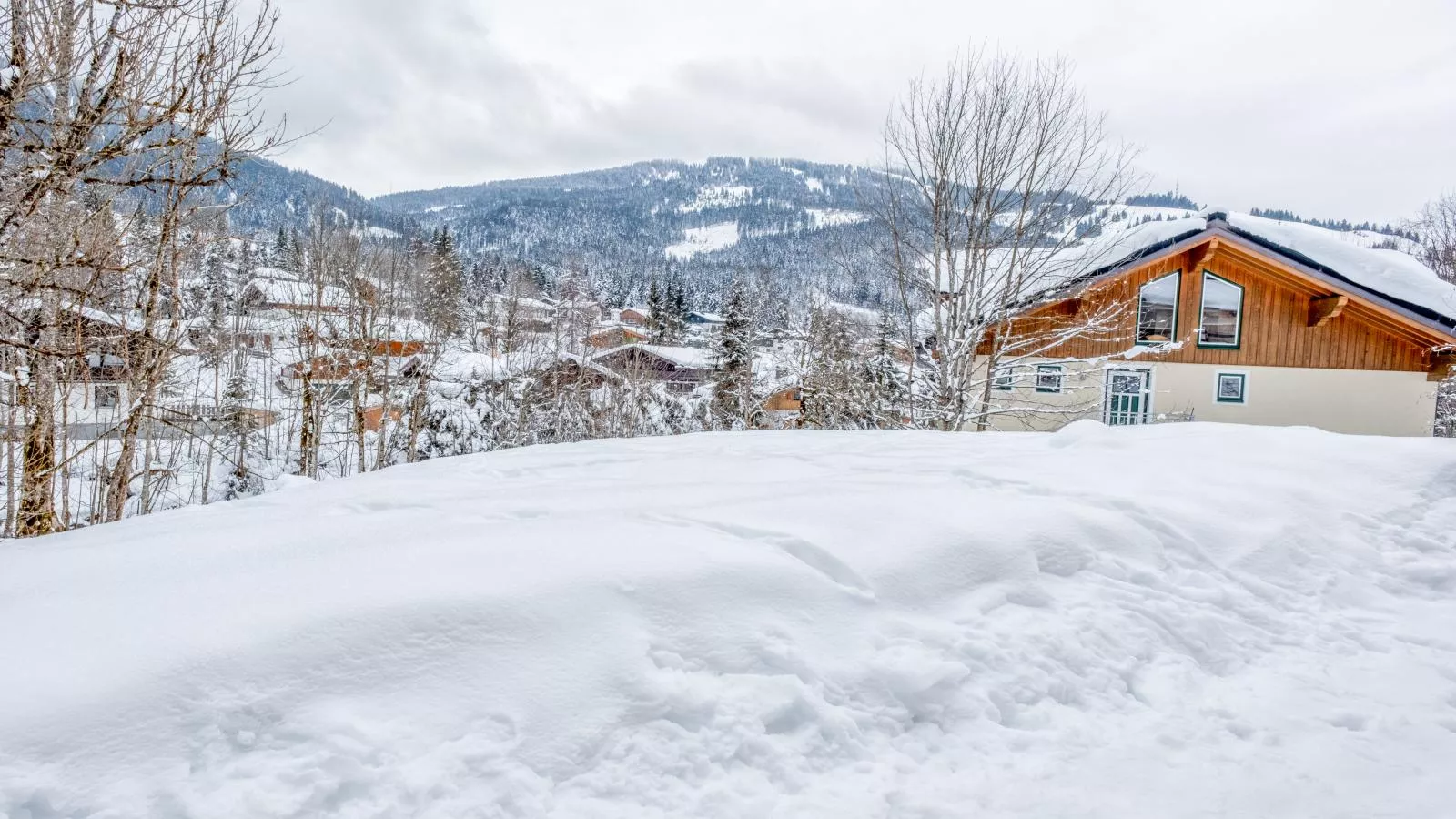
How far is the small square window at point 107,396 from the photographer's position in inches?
342

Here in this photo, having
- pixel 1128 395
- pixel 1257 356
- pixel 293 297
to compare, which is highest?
pixel 293 297

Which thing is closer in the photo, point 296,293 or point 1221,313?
point 1221,313

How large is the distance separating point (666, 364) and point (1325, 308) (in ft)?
74.3

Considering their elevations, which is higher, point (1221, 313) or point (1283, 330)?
point (1221, 313)

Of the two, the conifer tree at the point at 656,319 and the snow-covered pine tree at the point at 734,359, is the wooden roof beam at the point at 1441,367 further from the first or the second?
the conifer tree at the point at 656,319

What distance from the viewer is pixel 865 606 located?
8.75 feet

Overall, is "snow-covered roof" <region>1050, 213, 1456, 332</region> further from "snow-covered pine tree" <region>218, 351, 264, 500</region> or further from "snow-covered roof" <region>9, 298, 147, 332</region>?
"snow-covered pine tree" <region>218, 351, 264, 500</region>

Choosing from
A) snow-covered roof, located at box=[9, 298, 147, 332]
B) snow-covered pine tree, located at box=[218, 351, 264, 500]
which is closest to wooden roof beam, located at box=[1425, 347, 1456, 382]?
snow-covered roof, located at box=[9, 298, 147, 332]

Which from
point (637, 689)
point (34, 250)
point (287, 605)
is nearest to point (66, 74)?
point (34, 250)

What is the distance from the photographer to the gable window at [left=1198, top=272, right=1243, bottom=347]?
15.4m

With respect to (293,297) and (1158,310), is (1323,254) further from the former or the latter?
(293,297)

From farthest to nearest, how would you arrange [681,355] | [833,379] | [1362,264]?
[681,355], [833,379], [1362,264]

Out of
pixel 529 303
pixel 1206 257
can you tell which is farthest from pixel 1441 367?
pixel 529 303

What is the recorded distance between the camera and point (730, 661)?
2275mm
